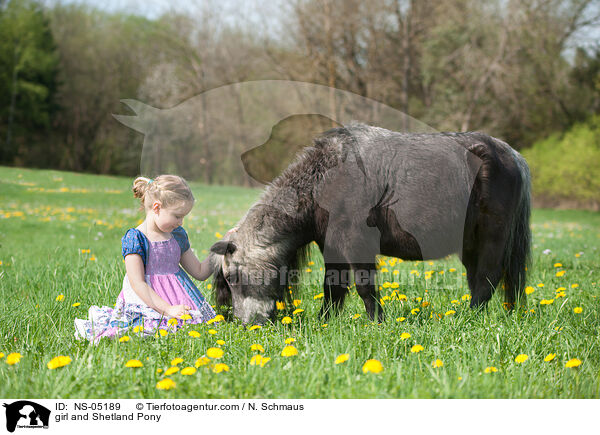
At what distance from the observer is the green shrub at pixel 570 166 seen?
1927 cm

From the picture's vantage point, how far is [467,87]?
20688 millimetres

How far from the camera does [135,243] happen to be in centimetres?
344

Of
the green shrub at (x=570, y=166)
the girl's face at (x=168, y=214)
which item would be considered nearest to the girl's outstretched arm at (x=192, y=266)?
the girl's face at (x=168, y=214)

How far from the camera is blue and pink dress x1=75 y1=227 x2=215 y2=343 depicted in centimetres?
322

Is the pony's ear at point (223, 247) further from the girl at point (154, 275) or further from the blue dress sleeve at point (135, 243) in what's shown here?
the blue dress sleeve at point (135, 243)

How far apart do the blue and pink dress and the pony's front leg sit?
120 cm

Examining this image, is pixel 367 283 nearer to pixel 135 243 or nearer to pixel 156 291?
pixel 156 291

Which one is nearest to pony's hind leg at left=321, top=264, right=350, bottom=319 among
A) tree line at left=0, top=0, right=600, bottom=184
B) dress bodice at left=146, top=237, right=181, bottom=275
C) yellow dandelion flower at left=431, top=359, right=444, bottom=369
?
dress bodice at left=146, top=237, right=181, bottom=275

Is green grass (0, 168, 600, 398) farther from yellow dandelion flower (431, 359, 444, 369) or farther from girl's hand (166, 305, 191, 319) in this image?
girl's hand (166, 305, 191, 319)

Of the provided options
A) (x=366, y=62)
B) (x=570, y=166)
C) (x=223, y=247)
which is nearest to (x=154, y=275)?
(x=223, y=247)

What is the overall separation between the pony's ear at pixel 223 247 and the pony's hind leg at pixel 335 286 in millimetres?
896

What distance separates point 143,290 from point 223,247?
0.67 m
